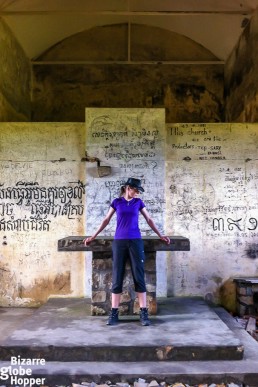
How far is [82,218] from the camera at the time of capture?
8102mm

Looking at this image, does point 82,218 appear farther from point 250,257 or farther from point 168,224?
point 250,257

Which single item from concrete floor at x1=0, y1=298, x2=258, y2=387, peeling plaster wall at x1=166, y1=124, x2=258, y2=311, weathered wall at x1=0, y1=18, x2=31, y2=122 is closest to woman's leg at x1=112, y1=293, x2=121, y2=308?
concrete floor at x1=0, y1=298, x2=258, y2=387

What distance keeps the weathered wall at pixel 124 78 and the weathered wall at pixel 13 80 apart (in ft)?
2.37

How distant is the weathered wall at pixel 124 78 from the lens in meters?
12.0

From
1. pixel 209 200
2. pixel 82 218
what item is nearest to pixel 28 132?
pixel 82 218

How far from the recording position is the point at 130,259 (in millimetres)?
5918

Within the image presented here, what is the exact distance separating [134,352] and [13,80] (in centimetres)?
708

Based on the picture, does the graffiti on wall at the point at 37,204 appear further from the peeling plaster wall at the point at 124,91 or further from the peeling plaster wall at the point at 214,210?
the peeling plaster wall at the point at 124,91

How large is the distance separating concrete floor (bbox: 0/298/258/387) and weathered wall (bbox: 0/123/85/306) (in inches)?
84.6

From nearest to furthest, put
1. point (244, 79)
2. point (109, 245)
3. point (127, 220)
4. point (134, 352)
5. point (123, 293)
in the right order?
1. point (134, 352)
2. point (127, 220)
3. point (109, 245)
4. point (123, 293)
5. point (244, 79)

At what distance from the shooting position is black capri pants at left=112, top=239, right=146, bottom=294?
5.83 meters

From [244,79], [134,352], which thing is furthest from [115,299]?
[244,79]

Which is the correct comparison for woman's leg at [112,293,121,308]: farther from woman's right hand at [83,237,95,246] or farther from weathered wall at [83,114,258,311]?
weathered wall at [83,114,258,311]

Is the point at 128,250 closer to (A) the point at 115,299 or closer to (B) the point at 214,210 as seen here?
(A) the point at 115,299
